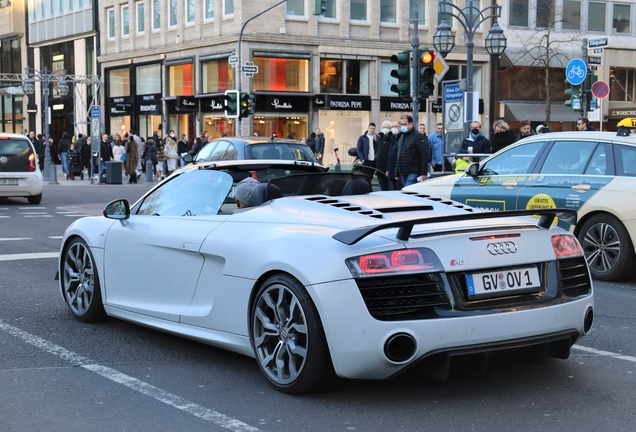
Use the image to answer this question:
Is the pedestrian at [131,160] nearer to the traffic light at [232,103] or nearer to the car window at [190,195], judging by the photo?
the traffic light at [232,103]

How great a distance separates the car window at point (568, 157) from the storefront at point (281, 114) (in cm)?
3167

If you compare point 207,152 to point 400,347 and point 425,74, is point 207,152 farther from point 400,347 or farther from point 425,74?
point 400,347

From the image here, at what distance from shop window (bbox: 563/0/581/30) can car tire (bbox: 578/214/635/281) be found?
3992 cm

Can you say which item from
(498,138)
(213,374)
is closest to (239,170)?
(213,374)

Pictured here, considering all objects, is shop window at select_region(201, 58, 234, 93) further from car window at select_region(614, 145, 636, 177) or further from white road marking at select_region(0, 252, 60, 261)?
car window at select_region(614, 145, 636, 177)

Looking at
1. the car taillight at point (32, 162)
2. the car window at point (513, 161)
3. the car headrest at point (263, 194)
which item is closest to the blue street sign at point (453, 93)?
the car window at point (513, 161)

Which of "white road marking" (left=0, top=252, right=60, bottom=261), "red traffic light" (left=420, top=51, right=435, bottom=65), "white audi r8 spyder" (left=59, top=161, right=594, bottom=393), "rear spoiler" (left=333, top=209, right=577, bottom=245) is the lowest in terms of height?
"white road marking" (left=0, top=252, right=60, bottom=261)

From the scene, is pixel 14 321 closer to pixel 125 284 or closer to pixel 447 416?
pixel 125 284

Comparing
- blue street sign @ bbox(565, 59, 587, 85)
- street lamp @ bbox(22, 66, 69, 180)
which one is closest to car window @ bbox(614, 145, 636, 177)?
blue street sign @ bbox(565, 59, 587, 85)

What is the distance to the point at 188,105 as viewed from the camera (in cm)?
4500

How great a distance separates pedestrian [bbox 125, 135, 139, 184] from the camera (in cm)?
3369

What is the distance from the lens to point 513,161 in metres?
10.7

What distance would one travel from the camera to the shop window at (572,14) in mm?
47719

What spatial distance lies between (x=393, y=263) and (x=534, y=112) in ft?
145
